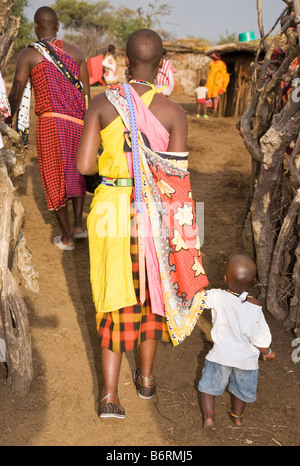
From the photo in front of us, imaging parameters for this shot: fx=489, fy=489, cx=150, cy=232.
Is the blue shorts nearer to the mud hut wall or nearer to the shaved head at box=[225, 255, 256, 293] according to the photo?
the shaved head at box=[225, 255, 256, 293]

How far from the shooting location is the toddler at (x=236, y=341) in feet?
7.83

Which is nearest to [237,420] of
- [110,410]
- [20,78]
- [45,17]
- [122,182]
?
[110,410]

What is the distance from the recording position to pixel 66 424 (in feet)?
7.94

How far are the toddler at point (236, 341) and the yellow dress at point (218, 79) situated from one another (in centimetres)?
1007

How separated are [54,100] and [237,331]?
2.45 m

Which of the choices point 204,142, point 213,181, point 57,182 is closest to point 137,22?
point 204,142

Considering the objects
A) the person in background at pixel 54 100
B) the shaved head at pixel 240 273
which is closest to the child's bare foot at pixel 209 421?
the shaved head at pixel 240 273

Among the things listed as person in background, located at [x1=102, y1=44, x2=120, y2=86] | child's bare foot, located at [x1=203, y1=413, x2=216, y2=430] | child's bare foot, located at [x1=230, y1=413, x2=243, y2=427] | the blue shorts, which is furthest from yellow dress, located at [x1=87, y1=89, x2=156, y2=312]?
person in background, located at [x1=102, y1=44, x2=120, y2=86]

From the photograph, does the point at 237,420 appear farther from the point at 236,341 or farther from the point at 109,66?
the point at 109,66

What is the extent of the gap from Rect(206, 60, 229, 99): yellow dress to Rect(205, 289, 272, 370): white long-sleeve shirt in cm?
1013

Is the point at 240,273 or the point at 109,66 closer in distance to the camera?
the point at 240,273

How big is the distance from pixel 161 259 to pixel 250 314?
0.51 metres

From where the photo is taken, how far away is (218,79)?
463 inches

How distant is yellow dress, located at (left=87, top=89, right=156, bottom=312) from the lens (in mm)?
2305
